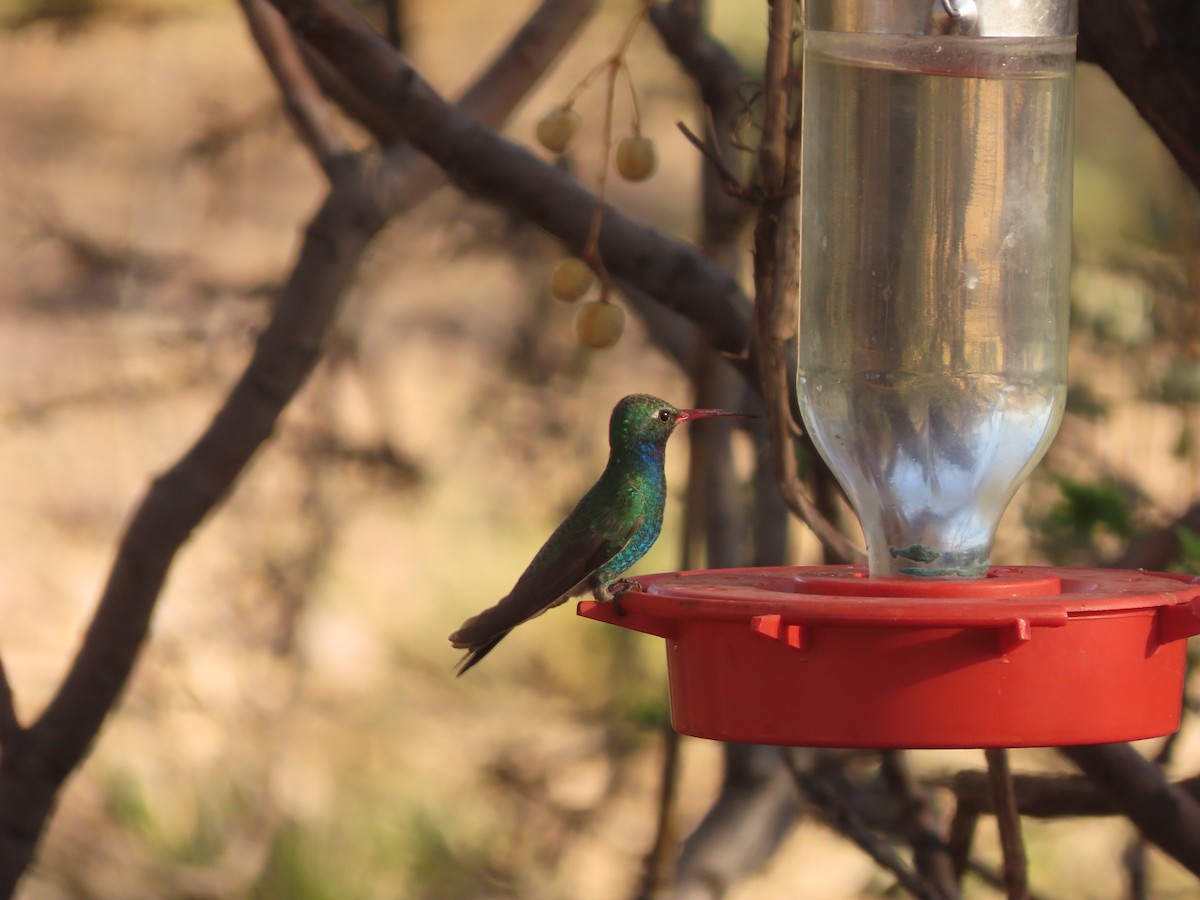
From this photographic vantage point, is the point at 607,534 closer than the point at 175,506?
Yes

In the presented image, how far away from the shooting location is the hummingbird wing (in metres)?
1.65

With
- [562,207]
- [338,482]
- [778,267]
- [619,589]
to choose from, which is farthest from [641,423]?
[338,482]

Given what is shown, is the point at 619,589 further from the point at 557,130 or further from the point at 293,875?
the point at 293,875

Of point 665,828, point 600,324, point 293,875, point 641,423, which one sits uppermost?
point 600,324

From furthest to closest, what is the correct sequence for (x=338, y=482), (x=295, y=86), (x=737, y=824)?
(x=338, y=482)
(x=737, y=824)
(x=295, y=86)

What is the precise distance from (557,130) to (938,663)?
0.96 meters

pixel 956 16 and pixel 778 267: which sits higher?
pixel 956 16

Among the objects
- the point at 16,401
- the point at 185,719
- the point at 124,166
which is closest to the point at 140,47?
the point at 124,166

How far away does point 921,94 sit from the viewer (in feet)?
5.18

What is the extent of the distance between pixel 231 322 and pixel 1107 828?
2793 millimetres

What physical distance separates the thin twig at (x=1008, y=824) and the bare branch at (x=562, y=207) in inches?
22.8

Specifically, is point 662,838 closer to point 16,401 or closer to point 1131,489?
point 1131,489

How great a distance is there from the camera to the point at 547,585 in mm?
1696

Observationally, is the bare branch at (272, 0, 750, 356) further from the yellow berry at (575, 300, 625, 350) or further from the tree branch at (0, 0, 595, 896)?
the tree branch at (0, 0, 595, 896)
